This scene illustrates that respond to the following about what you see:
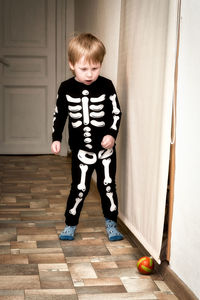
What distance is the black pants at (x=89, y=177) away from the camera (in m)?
2.52

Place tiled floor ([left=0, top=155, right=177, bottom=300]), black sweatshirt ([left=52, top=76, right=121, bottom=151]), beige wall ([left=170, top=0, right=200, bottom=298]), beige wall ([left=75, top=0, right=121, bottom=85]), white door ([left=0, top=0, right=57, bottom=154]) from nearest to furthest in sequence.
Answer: beige wall ([left=170, top=0, right=200, bottom=298]) → tiled floor ([left=0, top=155, right=177, bottom=300]) → black sweatshirt ([left=52, top=76, right=121, bottom=151]) → beige wall ([left=75, top=0, right=121, bottom=85]) → white door ([left=0, top=0, right=57, bottom=154])

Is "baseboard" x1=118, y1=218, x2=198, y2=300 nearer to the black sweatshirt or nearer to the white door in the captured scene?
the black sweatshirt

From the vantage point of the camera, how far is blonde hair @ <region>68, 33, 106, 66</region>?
7.72ft

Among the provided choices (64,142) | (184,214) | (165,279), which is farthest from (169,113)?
(64,142)

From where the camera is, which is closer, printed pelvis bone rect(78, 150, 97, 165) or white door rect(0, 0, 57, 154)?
printed pelvis bone rect(78, 150, 97, 165)

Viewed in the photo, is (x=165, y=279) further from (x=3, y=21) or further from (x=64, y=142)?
(x=3, y=21)

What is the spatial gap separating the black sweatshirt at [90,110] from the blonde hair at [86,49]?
0.49 feet

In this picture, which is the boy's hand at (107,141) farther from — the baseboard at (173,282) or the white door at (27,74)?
the white door at (27,74)

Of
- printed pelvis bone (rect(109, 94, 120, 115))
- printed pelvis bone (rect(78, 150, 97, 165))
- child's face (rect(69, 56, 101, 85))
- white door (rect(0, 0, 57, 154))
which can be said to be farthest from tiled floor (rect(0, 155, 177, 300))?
white door (rect(0, 0, 57, 154))

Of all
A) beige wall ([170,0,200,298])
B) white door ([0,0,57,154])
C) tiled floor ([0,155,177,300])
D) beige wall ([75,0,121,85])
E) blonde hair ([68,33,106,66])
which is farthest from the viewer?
white door ([0,0,57,154])

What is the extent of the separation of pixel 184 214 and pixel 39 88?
382 cm

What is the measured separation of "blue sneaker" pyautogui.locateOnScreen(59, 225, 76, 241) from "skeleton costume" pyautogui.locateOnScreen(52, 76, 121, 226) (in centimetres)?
3

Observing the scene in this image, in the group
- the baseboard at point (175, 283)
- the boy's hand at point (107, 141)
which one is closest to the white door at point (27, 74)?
the boy's hand at point (107, 141)

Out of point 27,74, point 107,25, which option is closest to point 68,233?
point 107,25
